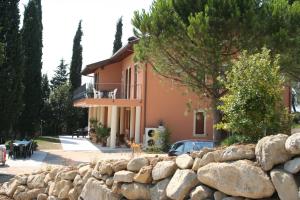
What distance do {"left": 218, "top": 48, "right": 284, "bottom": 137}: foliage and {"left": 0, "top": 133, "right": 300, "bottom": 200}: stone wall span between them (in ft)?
3.48

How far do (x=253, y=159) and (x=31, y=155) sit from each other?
784 inches

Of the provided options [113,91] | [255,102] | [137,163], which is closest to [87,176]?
[137,163]

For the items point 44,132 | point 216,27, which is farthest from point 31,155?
point 44,132

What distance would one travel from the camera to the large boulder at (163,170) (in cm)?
568

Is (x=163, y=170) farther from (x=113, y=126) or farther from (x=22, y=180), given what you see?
(x=113, y=126)

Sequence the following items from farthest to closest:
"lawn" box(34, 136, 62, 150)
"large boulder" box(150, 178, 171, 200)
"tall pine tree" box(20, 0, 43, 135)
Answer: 1. "tall pine tree" box(20, 0, 43, 135)
2. "lawn" box(34, 136, 62, 150)
3. "large boulder" box(150, 178, 171, 200)

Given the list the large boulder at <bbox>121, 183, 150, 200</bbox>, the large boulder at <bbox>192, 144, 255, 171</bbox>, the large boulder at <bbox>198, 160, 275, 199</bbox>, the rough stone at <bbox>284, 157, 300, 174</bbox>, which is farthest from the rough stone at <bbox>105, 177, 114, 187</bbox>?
the rough stone at <bbox>284, 157, 300, 174</bbox>

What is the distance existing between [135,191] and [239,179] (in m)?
1.89

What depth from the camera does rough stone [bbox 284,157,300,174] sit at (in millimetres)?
4188

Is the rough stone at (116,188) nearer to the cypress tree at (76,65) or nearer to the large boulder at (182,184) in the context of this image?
the large boulder at (182,184)

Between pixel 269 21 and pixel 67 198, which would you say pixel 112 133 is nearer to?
pixel 269 21

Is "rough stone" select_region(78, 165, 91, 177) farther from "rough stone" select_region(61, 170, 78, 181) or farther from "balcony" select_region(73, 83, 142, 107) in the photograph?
"balcony" select_region(73, 83, 142, 107)

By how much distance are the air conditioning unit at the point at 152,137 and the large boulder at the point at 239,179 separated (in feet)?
63.1

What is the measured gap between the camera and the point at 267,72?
6.48 m
